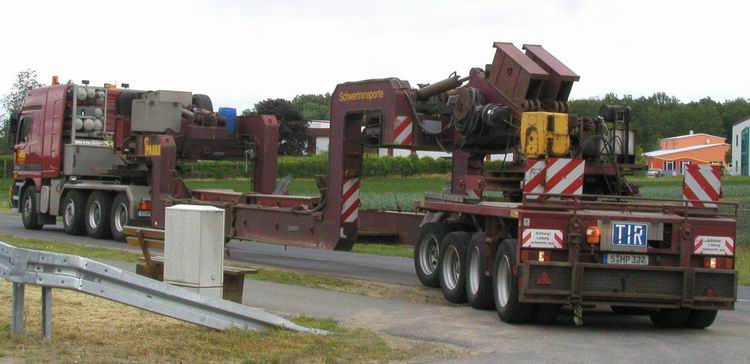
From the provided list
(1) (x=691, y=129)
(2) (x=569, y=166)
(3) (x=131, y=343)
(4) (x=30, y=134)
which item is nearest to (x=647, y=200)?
(2) (x=569, y=166)

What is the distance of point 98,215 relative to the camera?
86.9 ft

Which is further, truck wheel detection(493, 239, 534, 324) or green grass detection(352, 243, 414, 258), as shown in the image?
green grass detection(352, 243, 414, 258)

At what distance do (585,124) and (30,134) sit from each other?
17.9 m

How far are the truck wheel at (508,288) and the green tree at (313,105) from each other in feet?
329

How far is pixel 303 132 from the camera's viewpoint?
287 ft

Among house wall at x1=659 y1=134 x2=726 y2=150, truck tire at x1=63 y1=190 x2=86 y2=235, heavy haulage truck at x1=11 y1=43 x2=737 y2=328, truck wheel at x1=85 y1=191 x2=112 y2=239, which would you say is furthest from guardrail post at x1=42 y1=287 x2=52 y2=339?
house wall at x1=659 y1=134 x2=726 y2=150

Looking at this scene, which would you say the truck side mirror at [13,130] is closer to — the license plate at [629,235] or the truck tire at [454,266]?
the truck tire at [454,266]

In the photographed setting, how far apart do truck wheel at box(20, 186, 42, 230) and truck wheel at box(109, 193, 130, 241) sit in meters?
3.77

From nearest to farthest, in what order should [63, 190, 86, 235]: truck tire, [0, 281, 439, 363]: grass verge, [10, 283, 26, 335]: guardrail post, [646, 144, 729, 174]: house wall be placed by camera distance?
[0, 281, 439, 363]: grass verge → [10, 283, 26, 335]: guardrail post → [63, 190, 86, 235]: truck tire → [646, 144, 729, 174]: house wall

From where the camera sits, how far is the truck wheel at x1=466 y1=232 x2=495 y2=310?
1381cm

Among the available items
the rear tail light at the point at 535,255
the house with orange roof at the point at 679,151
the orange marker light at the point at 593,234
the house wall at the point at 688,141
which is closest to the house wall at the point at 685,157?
the house with orange roof at the point at 679,151

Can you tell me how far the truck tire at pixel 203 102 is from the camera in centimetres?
2517

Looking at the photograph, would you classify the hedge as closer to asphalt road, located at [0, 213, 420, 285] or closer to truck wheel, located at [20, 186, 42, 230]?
truck wheel, located at [20, 186, 42, 230]

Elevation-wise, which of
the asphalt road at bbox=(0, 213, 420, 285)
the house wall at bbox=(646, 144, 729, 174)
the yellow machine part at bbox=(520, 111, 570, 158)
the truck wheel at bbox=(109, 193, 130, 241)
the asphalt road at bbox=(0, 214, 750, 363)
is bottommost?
the asphalt road at bbox=(0, 214, 750, 363)
